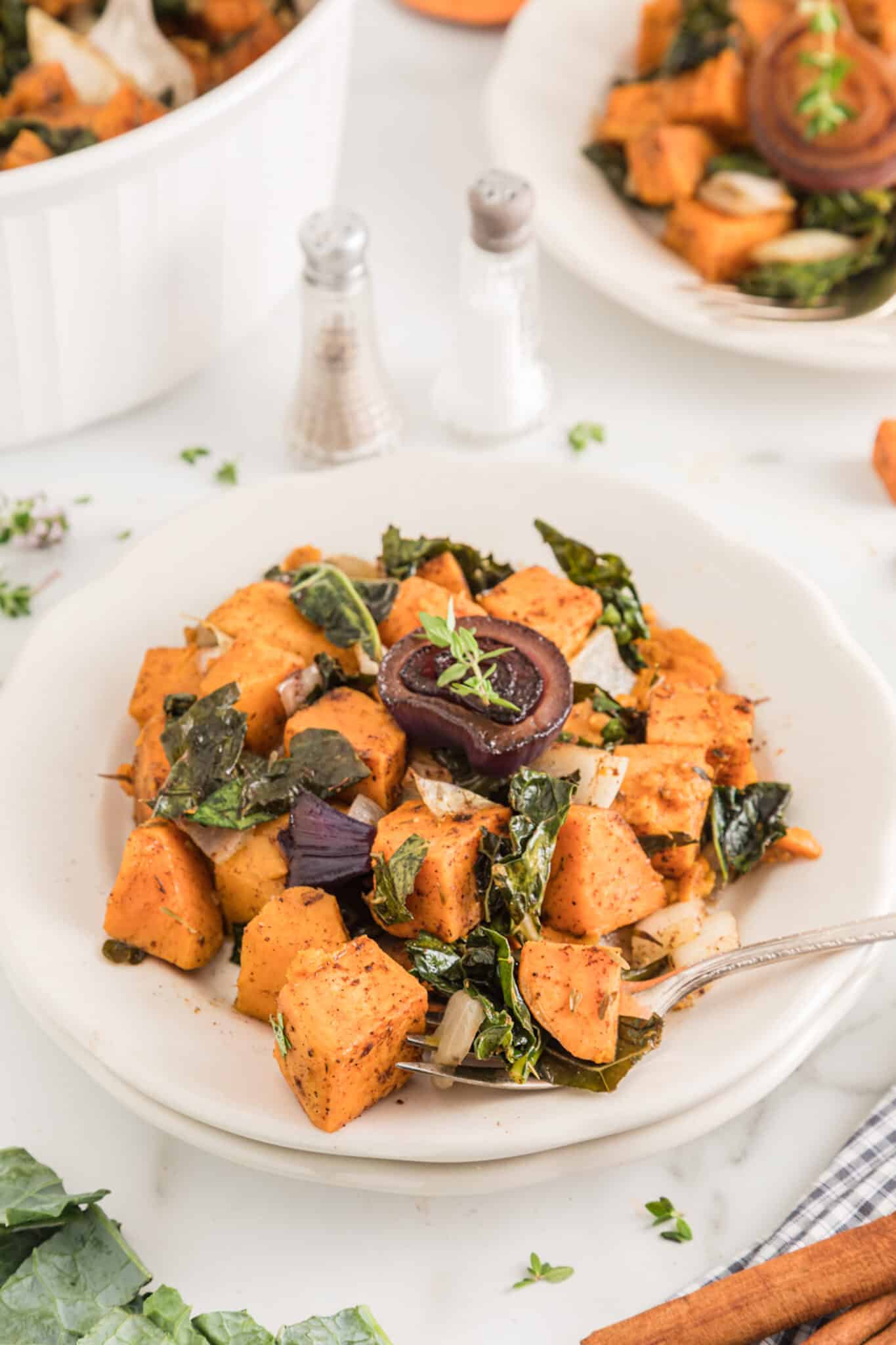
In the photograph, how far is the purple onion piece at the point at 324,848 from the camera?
220 centimetres

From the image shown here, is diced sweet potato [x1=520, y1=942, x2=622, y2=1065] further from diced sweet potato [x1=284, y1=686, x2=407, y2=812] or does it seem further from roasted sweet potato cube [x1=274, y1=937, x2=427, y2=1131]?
diced sweet potato [x1=284, y1=686, x2=407, y2=812]

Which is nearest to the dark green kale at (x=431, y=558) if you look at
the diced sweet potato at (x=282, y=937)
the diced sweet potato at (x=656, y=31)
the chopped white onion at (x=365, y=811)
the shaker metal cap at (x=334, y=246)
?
the chopped white onion at (x=365, y=811)

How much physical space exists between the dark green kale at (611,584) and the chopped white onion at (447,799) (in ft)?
1.58

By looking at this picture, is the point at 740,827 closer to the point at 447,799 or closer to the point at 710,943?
the point at 710,943

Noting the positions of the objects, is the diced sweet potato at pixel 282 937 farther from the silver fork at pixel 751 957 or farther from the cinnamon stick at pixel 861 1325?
the cinnamon stick at pixel 861 1325

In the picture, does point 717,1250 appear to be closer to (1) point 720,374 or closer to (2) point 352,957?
(2) point 352,957

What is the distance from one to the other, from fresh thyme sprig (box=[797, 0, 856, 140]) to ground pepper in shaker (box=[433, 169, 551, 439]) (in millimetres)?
714

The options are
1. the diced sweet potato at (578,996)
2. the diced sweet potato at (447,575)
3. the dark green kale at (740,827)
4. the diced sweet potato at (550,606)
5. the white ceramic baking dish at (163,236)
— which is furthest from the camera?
the white ceramic baking dish at (163,236)

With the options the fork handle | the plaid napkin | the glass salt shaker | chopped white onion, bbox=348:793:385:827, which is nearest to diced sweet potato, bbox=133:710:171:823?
chopped white onion, bbox=348:793:385:827

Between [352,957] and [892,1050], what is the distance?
35.7 inches

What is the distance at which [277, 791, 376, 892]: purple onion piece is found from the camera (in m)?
2.20

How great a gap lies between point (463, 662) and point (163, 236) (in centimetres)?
121

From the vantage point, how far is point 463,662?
224 cm

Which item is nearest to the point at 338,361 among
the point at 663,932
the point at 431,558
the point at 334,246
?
the point at 334,246
